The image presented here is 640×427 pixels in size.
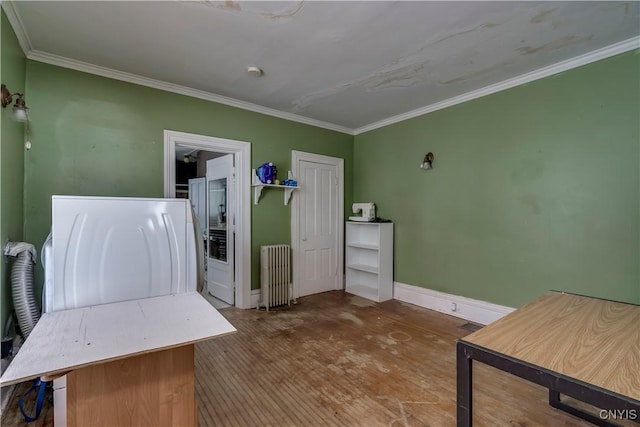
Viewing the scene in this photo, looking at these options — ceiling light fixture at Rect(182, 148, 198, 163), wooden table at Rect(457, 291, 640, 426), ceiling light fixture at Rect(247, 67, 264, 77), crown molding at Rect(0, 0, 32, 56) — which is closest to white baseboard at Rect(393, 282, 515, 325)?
wooden table at Rect(457, 291, 640, 426)

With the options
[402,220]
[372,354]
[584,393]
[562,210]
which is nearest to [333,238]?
[402,220]

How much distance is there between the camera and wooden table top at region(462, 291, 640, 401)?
38.1 inches

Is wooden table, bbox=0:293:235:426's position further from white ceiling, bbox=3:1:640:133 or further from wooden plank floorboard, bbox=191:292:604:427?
white ceiling, bbox=3:1:640:133

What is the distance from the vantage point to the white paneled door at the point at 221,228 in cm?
386

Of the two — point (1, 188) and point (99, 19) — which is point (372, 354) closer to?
point (1, 188)

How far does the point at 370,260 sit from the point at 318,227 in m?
0.96

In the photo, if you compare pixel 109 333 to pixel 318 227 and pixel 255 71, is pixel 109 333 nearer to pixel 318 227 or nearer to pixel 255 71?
pixel 255 71

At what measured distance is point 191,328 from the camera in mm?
1305

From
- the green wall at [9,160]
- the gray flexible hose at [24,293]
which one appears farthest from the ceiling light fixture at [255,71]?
the gray flexible hose at [24,293]

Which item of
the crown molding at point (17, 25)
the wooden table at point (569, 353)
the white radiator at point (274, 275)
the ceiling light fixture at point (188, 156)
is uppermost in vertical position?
the crown molding at point (17, 25)

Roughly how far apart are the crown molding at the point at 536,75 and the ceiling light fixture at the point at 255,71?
212 centimetres

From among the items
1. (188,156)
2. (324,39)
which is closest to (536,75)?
(324,39)

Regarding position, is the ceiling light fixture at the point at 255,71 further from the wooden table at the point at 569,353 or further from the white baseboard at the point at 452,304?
the white baseboard at the point at 452,304

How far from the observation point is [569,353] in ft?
3.61
